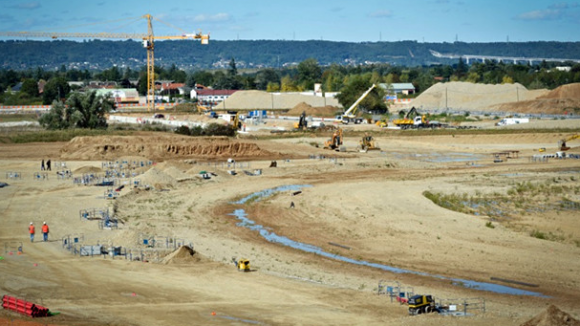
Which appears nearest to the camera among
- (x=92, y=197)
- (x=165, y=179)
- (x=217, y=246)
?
(x=217, y=246)

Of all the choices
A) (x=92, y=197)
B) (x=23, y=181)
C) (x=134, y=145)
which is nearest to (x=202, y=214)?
(x=92, y=197)

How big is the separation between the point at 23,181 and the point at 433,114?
285ft

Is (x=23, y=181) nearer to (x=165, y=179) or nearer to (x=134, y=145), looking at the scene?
(x=165, y=179)

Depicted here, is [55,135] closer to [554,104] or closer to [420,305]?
[420,305]

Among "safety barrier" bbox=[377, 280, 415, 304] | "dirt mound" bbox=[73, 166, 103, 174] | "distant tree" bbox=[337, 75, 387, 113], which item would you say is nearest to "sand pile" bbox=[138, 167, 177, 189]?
"dirt mound" bbox=[73, 166, 103, 174]

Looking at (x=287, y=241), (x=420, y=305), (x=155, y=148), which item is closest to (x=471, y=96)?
(x=155, y=148)

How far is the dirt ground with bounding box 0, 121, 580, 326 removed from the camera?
27.8 metres

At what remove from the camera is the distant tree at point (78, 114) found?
9994cm

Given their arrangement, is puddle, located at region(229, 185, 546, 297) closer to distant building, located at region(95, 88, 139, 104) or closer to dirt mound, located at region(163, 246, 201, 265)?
dirt mound, located at region(163, 246, 201, 265)

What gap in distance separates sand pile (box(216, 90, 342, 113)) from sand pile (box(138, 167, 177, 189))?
10329 centimetres

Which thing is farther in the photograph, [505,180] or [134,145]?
[134,145]

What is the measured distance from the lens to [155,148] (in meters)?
76.6

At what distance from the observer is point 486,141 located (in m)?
93.8

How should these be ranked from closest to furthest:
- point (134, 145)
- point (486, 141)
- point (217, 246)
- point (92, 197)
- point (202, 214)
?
point (217, 246) → point (202, 214) → point (92, 197) → point (134, 145) → point (486, 141)
